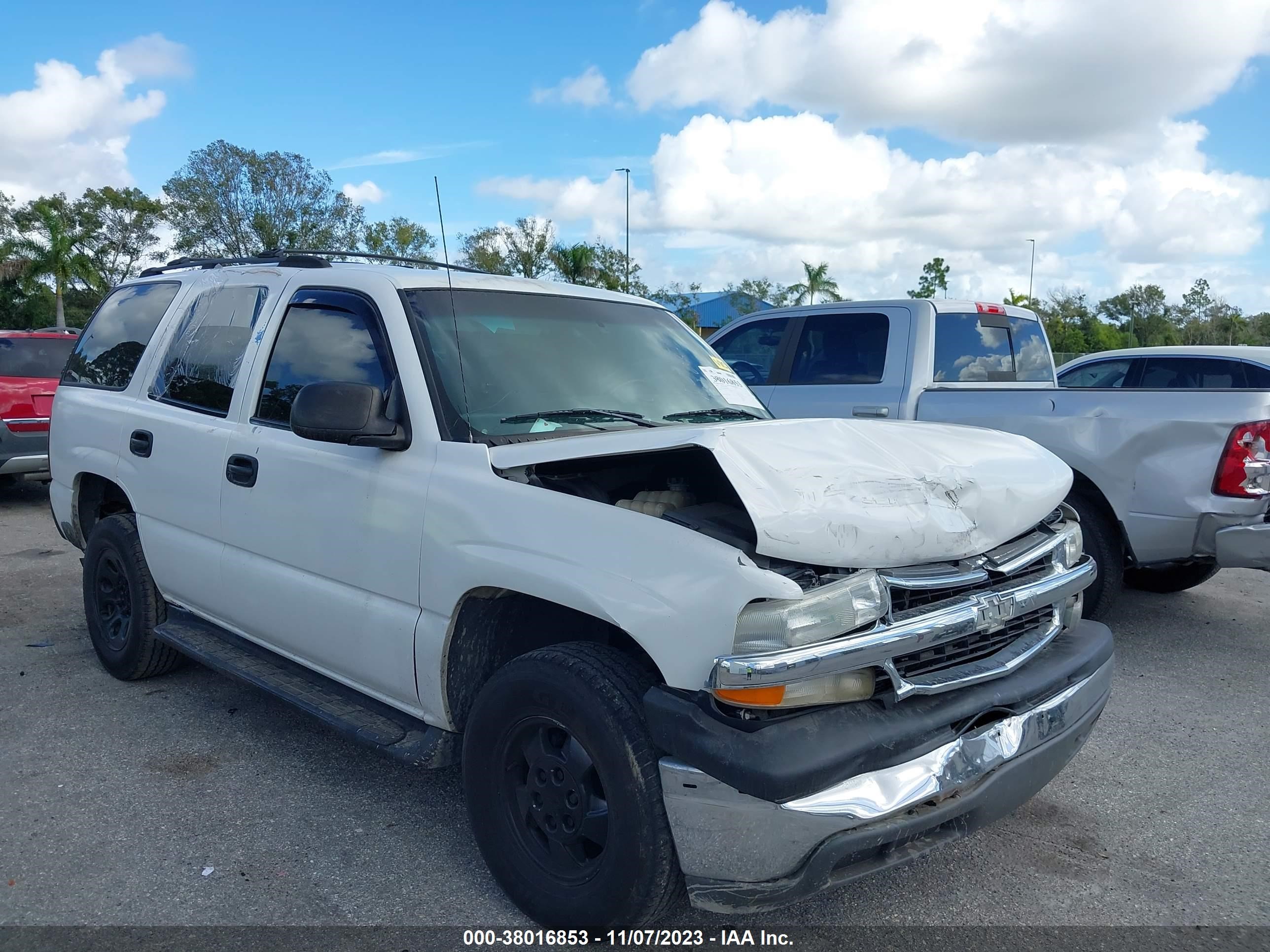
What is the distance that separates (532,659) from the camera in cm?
262

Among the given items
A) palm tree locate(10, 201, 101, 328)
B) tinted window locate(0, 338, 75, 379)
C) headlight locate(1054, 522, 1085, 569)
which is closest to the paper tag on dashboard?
headlight locate(1054, 522, 1085, 569)

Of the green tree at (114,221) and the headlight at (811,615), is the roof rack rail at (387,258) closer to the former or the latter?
the headlight at (811,615)

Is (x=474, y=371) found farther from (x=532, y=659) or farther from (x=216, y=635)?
(x=216, y=635)

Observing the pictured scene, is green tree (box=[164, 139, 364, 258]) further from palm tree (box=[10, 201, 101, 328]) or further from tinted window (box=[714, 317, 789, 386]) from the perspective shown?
tinted window (box=[714, 317, 789, 386])

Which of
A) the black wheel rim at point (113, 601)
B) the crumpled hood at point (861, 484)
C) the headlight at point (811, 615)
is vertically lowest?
the black wheel rim at point (113, 601)

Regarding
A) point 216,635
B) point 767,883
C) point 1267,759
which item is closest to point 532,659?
point 767,883

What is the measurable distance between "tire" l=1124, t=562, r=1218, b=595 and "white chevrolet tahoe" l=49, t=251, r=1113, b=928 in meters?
3.59

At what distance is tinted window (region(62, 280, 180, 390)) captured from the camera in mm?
4680

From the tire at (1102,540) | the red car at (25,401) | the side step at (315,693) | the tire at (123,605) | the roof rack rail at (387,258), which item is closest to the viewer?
the side step at (315,693)

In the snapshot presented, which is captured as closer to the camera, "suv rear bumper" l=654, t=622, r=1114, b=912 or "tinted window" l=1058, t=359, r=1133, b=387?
"suv rear bumper" l=654, t=622, r=1114, b=912

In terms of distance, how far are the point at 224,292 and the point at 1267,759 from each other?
4750 mm

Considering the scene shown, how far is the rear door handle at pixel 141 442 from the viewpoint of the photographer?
429cm

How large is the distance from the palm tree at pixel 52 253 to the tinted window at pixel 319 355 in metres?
52.0

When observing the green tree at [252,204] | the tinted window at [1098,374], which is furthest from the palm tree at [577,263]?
the tinted window at [1098,374]
